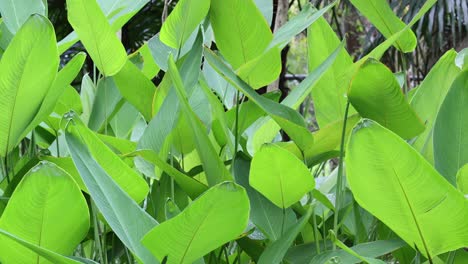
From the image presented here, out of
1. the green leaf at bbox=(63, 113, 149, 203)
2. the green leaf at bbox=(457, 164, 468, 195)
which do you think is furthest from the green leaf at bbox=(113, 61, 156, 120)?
→ the green leaf at bbox=(457, 164, 468, 195)

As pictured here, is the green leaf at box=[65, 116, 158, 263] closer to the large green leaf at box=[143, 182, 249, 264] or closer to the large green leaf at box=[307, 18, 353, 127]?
the large green leaf at box=[143, 182, 249, 264]

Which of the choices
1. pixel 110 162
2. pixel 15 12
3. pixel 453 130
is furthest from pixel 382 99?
pixel 15 12

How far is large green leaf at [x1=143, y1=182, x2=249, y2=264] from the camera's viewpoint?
26cm

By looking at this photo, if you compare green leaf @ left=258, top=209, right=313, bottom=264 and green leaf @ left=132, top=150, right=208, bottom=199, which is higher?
green leaf @ left=132, top=150, right=208, bottom=199

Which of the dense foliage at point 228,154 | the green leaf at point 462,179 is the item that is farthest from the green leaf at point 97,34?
the green leaf at point 462,179

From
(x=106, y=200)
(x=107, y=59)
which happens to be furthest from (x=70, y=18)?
(x=106, y=200)

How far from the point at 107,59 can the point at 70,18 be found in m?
0.04

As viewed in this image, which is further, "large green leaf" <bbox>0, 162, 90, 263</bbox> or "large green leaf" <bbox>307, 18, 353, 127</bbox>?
"large green leaf" <bbox>307, 18, 353, 127</bbox>

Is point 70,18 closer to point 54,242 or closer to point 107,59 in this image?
point 107,59

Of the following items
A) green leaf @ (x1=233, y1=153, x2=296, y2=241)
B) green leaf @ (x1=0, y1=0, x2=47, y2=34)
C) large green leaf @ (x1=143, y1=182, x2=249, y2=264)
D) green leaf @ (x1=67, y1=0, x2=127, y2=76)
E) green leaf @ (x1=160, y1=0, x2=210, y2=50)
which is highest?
green leaf @ (x1=0, y1=0, x2=47, y2=34)

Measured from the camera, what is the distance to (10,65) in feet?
1.18

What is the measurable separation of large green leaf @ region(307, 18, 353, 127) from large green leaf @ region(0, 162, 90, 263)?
0.69 feet

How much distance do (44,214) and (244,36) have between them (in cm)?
18

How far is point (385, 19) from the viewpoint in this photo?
1.40 feet
